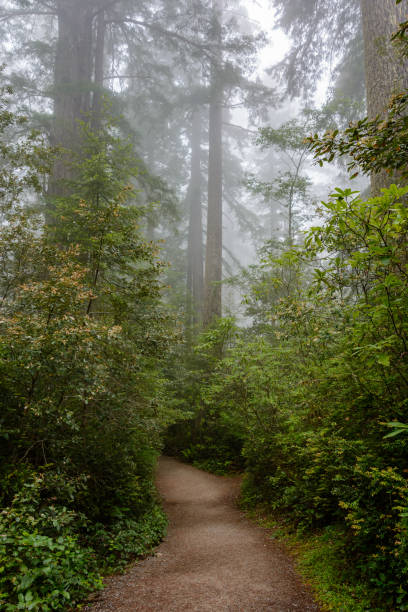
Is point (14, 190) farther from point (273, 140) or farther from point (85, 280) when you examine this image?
point (273, 140)

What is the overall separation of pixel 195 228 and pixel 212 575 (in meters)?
16.6

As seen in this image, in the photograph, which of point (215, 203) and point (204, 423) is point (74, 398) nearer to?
point (204, 423)

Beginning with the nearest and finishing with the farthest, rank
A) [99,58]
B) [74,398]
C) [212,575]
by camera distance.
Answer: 1. [212,575]
2. [74,398]
3. [99,58]

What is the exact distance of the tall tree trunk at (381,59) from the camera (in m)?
5.47

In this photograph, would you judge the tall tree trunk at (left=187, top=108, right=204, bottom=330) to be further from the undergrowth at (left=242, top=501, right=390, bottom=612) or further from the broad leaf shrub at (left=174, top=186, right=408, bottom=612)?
the undergrowth at (left=242, top=501, right=390, bottom=612)

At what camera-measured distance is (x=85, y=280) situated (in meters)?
5.50

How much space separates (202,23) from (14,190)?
8.36 metres

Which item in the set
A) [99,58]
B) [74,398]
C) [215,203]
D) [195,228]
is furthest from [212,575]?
[195,228]

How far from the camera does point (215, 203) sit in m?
13.7

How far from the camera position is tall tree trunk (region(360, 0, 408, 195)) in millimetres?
5469

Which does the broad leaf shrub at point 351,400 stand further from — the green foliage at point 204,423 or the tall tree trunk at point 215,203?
the tall tree trunk at point 215,203

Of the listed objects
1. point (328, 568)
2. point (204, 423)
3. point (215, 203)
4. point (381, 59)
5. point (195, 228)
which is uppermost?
point (195, 228)

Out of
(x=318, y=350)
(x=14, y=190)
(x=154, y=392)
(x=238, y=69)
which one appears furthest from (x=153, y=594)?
(x=238, y=69)

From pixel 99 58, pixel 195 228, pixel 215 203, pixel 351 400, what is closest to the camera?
pixel 351 400
